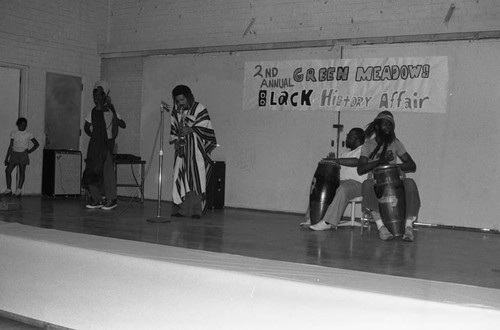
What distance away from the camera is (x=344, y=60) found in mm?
8289

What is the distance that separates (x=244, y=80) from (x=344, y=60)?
57.2 inches

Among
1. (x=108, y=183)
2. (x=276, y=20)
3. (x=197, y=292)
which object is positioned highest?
(x=276, y=20)

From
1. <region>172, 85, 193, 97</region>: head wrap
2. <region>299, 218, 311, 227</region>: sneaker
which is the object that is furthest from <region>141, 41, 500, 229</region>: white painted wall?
<region>172, 85, 193, 97</region>: head wrap

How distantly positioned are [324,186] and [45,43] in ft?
17.4

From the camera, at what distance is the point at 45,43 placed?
10062 millimetres

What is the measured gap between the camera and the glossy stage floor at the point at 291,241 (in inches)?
182

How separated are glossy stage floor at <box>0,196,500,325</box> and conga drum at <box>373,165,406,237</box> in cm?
23

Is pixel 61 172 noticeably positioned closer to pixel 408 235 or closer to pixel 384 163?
pixel 384 163

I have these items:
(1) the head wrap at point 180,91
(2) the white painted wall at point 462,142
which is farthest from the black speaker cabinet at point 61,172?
(2) the white painted wall at point 462,142

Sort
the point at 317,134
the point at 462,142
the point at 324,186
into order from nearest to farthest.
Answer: the point at 324,186 → the point at 462,142 → the point at 317,134

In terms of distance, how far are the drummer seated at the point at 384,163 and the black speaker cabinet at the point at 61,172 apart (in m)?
5.11

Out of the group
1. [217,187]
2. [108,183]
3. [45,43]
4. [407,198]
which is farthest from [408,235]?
[45,43]

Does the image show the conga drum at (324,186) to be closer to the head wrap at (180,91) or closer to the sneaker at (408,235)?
the sneaker at (408,235)

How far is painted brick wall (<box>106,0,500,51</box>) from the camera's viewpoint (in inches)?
301
